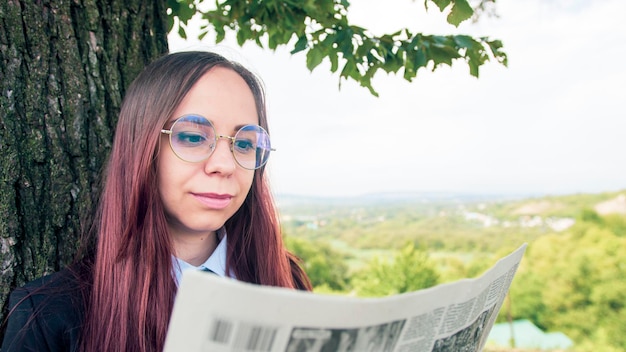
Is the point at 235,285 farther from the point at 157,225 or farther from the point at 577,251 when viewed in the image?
the point at 577,251

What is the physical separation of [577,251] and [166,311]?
20116 millimetres

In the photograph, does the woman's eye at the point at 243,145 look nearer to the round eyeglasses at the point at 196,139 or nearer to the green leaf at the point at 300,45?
the round eyeglasses at the point at 196,139

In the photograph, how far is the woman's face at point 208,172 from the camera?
4.48 feet

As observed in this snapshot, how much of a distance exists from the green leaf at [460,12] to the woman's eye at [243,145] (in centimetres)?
91

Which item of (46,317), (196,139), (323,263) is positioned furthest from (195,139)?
(323,263)

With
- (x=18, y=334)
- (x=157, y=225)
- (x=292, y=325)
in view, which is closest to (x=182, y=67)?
(x=157, y=225)

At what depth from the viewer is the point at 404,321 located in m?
0.94

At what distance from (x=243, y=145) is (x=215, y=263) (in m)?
0.37

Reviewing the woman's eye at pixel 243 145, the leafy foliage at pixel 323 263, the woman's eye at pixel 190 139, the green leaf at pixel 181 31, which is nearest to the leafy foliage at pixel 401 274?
the leafy foliage at pixel 323 263

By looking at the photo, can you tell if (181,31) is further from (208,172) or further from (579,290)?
(579,290)

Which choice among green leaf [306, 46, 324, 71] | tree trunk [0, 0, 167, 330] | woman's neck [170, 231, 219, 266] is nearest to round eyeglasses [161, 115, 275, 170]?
woman's neck [170, 231, 219, 266]

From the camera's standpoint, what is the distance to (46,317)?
1.26 m

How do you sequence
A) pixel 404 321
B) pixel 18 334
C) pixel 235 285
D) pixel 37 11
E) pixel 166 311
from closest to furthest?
pixel 235 285
pixel 404 321
pixel 18 334
pixel 166 311
pixel 37 11

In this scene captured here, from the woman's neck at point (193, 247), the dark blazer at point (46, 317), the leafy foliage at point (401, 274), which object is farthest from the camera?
the leafy foliage at point (401, 274)
